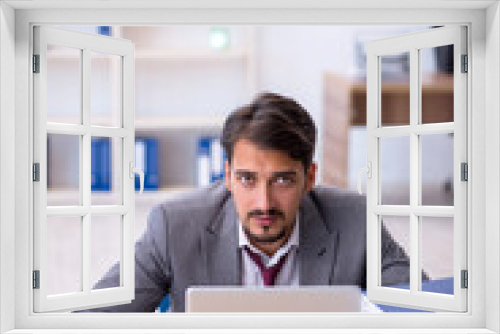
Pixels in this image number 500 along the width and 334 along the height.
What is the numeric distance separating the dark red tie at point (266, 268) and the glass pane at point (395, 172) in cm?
121

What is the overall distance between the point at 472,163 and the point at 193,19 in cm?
101

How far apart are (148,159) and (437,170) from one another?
6.95ft

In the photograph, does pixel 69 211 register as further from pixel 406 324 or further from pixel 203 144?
pixel 203 144

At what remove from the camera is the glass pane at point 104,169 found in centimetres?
317

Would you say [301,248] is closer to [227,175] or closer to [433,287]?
[227,175]

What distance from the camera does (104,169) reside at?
127 inches

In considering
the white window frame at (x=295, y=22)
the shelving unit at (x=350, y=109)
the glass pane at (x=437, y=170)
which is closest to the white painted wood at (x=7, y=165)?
the white window frame at (x=295, y=22)

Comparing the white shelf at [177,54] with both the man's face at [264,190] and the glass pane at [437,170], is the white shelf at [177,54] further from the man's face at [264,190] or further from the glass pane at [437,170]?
the glass pane at [437,170]

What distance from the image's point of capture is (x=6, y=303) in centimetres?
163

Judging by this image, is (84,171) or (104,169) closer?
(84,171)

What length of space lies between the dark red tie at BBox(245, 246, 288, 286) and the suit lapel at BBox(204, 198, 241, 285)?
0.10 metres

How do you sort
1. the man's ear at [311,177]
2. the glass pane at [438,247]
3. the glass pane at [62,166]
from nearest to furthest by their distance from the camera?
the man's ear at [311,177]
the glass pane at [62,166]
the glass pane at [438,247]

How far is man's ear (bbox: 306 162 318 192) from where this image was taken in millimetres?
3070

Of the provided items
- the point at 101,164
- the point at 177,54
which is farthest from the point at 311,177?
the point at 101,164
